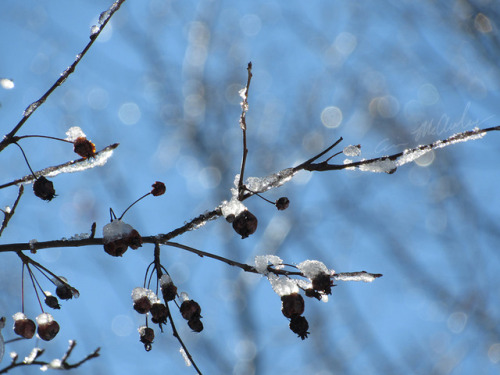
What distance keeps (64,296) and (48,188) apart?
14.7 inches

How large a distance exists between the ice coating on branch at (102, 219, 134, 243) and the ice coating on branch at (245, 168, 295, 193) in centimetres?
39

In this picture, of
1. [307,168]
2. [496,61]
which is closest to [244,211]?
[307,168]

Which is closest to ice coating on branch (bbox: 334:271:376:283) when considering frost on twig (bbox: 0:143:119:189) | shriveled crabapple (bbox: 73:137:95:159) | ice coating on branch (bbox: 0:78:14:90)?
frost on twig (bbox: 0:143:119:189)

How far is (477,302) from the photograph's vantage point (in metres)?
5.95

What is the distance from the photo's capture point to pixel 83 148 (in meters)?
1.52

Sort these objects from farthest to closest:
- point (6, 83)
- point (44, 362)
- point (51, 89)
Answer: point (44, 362), point (6, 83), point (51, 89)

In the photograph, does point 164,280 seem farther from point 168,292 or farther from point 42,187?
point 42,187

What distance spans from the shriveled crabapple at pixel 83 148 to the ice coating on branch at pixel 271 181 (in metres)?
0.55

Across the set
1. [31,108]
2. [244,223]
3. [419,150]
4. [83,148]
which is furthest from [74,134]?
[419,150]

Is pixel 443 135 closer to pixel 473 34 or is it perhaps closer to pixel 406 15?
pixel 473 34

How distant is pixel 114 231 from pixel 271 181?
1.61 feet

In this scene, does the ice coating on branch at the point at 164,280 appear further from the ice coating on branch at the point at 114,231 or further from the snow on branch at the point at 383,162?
the snow on branch at the point at 383,162

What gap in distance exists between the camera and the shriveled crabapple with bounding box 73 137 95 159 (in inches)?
59.7

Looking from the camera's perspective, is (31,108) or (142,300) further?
(142,300)
